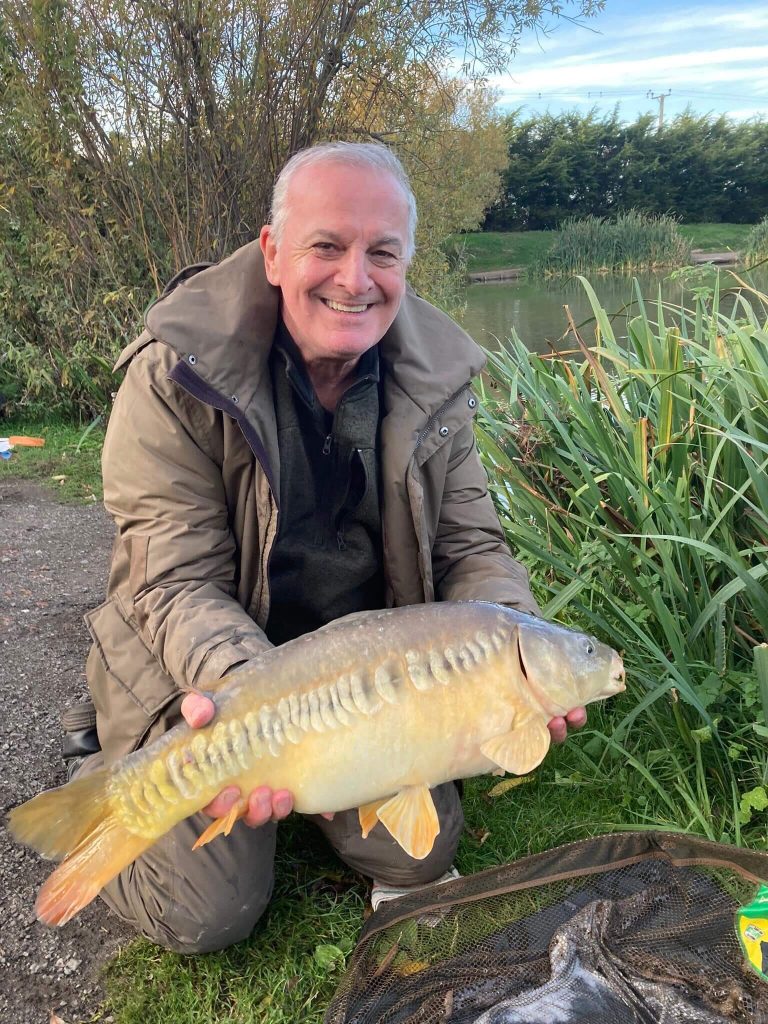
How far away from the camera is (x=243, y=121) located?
→ 4.49 m

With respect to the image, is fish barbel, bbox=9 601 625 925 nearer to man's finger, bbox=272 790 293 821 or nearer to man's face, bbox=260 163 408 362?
man's finger, bbox=272 790 293 821

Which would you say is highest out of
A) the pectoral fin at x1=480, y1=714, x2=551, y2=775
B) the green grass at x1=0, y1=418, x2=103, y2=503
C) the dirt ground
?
the pectoral fin at x1=480, y1=714, x2=551, y2=775

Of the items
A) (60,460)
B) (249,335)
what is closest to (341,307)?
(249,335)

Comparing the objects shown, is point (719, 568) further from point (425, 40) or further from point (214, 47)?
point (425, 40)

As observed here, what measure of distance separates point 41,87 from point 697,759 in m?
4.53

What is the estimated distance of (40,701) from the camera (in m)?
1.98

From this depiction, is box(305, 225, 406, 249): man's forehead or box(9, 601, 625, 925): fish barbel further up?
box(305, 225, 406, 249): man's forehead

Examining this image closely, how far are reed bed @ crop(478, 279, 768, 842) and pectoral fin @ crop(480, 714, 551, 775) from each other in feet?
1.34

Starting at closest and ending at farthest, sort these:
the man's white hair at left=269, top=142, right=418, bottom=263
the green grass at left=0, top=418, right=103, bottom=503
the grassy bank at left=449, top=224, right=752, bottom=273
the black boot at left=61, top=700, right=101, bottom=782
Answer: the man's white hair at left=269, top=142, right=418, bottom=263 < the black boot at left=61, top=700, right=101, bottom=782 < the green grass at left=0, top=418, right=103, bottom=503 < the grassy bank at left=449, top=224, right=752, bottom=273

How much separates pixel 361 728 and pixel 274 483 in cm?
44

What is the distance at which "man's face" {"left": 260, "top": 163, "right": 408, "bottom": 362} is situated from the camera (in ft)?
4.60

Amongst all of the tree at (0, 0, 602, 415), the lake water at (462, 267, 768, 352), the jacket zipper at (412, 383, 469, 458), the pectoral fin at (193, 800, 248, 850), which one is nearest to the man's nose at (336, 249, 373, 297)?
the jacket zipper at (412, 383, 469, 458)

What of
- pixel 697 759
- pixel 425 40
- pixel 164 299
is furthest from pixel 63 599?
pixel 425 40

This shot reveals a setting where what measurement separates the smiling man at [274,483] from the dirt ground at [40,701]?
0.34ft
